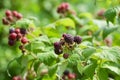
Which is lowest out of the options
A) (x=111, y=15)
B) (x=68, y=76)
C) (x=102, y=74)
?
(x=68, y=76)

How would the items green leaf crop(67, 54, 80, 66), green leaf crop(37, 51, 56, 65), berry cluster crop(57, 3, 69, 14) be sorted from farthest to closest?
berry cluster crop(57, 3, 69, 14) < green leaf crop(37, 51, 56, 65) < green leaf crop(67, 54, 80, 66)

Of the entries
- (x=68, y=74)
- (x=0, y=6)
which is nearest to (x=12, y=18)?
(x=68, y=74)

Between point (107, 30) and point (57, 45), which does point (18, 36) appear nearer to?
point (57, 45)

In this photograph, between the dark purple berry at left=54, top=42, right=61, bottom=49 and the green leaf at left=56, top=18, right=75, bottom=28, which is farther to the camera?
the green leaf at left=56, top=18, right=75, bottom=28

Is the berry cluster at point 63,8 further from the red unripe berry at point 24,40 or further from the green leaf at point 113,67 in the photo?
the green leaf at point 113,67

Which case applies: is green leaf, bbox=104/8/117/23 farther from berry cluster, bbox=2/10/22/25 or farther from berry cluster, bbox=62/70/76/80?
berry cluster, bbox=2/10/22/25

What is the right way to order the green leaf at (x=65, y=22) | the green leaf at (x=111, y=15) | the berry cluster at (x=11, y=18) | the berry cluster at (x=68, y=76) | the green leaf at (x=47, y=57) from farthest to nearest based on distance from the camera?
the green leaf at (x=65, y=22), the berry cluster at (x=11, y=18), the berry cluster at (x=68, y=76), the green leaf at (x=111, y=15), the green leaf at (x=47, y=57)

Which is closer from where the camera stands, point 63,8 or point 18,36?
point 18,36

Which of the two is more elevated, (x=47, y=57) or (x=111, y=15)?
(x=111, y=15)

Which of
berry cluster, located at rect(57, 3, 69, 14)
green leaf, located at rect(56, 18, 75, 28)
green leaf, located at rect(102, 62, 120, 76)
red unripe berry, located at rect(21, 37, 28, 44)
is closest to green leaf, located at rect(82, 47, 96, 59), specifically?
green leaf, located at rect(102, 62, 120, 76)

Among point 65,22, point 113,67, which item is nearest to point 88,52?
point 113,67

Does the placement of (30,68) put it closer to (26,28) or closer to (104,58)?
(26,28)

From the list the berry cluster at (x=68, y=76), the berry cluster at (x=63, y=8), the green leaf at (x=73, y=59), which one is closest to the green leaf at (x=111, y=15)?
the green leaf at (x=73, y=59)

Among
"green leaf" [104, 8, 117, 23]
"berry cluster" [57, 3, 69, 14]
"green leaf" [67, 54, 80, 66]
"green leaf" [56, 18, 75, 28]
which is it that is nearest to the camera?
"green leaf" [67, 54, 80, 66]
